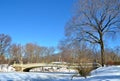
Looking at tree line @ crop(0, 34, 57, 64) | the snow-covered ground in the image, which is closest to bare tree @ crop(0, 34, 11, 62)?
tree line @ crop(0, 34, 57, 64)

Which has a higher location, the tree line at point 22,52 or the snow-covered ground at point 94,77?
the tree line at point 22,52

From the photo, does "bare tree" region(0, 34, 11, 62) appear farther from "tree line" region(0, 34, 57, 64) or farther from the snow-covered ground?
the snow-covered ground

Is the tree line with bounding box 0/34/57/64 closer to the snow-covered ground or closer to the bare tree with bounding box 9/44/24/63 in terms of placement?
the bare tree with bounding box 9/44/24/63

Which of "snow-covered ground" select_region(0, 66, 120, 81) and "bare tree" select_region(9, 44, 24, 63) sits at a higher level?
"bare tree" select_region(9, 44, 24, 63)

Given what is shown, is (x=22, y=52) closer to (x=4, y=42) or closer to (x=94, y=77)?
(x=4, y=42)

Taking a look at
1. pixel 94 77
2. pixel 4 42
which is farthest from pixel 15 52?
pixel 94 77

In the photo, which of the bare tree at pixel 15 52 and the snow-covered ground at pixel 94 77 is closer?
the snow-covered ground at pixel 94 77

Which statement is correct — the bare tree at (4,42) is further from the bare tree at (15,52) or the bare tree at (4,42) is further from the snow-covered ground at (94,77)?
the snow-covered ground at (94,77)

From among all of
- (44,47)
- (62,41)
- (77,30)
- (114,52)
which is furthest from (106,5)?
(44,47)

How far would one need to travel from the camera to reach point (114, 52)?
65.7 m

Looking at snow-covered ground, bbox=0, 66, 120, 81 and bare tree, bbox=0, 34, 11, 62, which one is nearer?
snow-covered ground, bbox=0, 66, 120, 81

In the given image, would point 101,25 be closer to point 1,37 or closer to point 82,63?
point 82,63

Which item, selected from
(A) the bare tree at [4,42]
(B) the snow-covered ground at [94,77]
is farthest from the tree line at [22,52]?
(B) the snow-covered ground at [94,77]

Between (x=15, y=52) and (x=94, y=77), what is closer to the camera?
(x=94, y=77)
